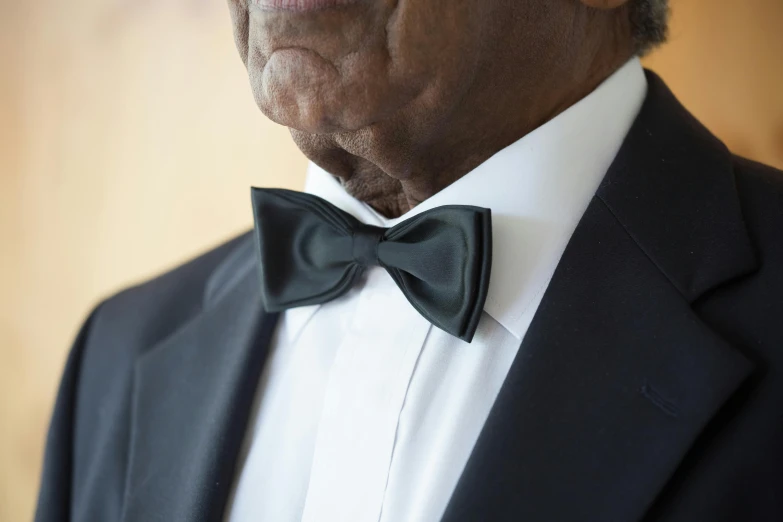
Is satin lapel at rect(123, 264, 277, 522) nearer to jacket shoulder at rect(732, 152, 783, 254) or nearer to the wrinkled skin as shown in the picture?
the wrinkled skin

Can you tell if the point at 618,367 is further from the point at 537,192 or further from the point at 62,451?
the point at 62,451

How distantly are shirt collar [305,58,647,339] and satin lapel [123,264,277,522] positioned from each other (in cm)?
30

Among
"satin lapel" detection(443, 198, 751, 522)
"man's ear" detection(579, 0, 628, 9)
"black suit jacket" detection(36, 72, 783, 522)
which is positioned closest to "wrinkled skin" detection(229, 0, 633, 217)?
"man's ear" detection(579, 0, 628, 9)

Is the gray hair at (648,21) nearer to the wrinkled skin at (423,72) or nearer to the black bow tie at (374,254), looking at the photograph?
the wrinkled skin at (423,72)

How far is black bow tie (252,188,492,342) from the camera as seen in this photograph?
0.76 meters

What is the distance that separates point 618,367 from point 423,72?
337 mm

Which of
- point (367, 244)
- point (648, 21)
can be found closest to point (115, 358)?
point (367, 244)

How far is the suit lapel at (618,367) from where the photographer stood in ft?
2.21

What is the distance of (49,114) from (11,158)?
0.13 m

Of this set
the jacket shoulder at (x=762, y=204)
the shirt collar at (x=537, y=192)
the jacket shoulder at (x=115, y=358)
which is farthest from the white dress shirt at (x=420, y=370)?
the jacket shoulder at (x=115, y=358)

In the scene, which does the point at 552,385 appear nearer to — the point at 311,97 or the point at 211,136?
the point at 311,97

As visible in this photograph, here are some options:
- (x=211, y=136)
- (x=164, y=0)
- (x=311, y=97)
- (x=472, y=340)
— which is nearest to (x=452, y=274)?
(x=472, y=340)

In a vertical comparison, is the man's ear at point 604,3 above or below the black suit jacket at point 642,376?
above

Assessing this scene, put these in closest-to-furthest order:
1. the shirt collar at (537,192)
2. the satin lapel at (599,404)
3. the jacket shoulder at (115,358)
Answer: the satin lapel at (599,404) → the shirt collar at (537,192) → the jacket shoulder at (115,358)
